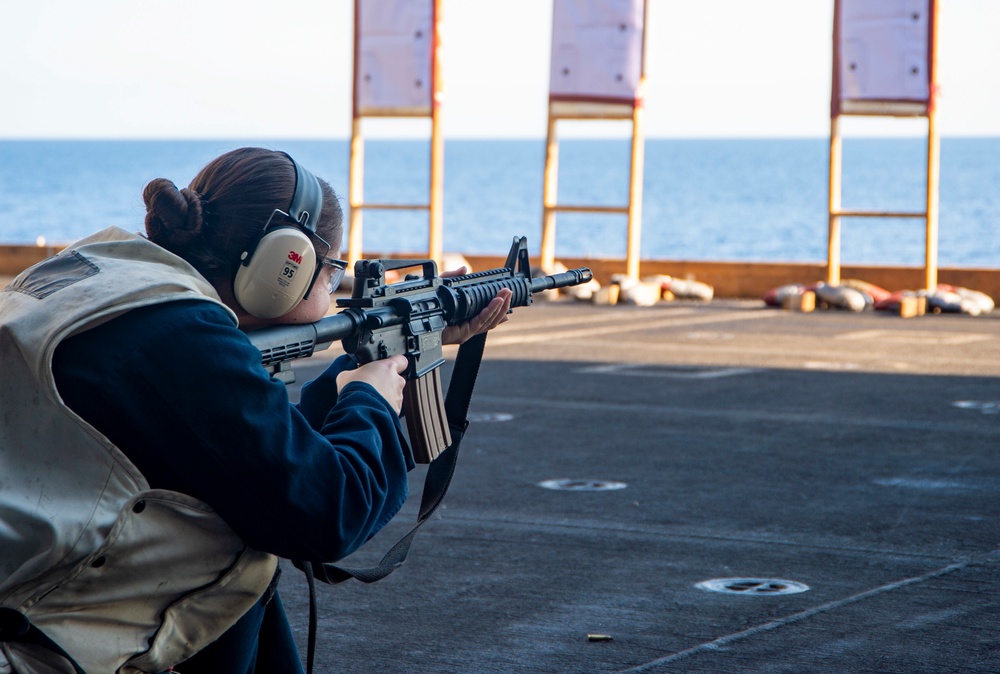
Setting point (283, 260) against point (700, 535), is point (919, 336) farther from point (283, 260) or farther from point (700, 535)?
point (283, 260)

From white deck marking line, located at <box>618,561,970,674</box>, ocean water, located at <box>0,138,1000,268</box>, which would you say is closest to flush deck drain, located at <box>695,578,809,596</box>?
white deck marking line, located at <box>618,561,970,674</box>

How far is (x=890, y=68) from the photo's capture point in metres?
19.2

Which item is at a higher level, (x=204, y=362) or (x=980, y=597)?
(x=204, y=362)

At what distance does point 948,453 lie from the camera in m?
8.12

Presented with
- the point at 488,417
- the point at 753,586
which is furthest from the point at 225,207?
the point at 488,417

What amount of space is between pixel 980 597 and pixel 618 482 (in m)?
2.51

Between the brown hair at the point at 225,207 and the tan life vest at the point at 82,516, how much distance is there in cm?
20

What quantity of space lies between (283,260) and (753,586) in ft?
10.8

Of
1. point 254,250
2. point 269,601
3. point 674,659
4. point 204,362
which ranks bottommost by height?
point 674,659

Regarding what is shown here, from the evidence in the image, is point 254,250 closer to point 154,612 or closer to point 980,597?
point 154,612

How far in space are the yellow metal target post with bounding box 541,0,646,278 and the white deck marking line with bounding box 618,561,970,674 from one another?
49.9ft

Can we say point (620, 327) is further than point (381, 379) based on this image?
Yes

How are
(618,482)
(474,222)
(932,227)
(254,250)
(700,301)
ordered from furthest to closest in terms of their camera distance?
(474,222) < (700,301) < (932,227) < (618,482) < (254,250)

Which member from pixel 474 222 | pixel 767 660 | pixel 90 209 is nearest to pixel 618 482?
pixel 767 660
